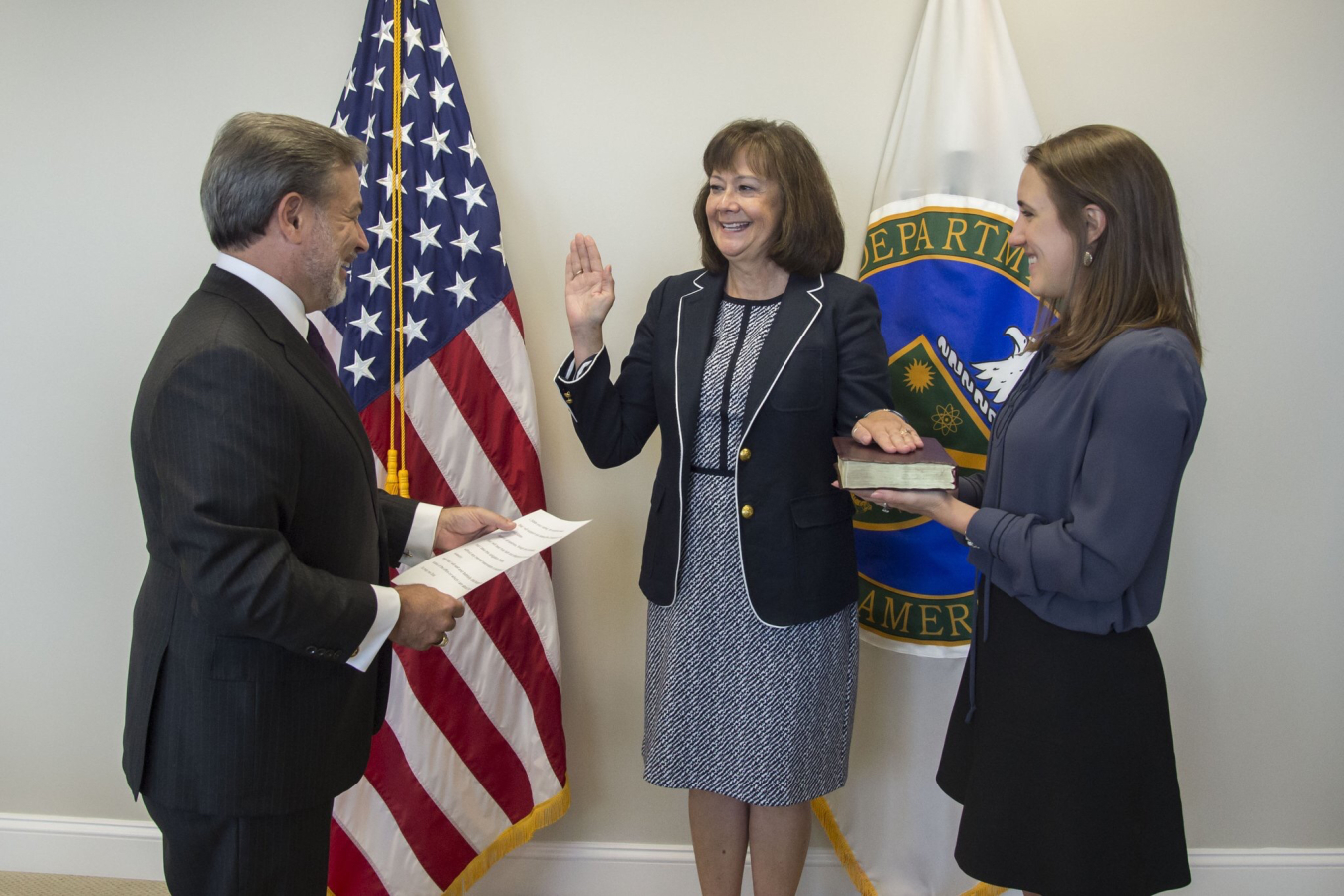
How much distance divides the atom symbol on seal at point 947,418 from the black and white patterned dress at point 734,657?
0.54m

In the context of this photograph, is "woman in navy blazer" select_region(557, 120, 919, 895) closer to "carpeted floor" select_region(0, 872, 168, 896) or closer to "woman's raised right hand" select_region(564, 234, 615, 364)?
"woman's raised right hand" select_region(564, 234, 615, 364)

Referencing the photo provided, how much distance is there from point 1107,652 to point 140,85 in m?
2.58

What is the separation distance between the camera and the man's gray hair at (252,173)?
1.38 m

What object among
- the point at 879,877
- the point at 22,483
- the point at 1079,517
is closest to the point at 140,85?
the point at 22,483

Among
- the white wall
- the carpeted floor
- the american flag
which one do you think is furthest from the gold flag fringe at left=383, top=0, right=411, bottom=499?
the carpeted floor

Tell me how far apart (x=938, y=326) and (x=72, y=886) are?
9.27 feet

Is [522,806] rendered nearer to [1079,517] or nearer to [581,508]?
[581,508]

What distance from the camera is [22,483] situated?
2645 millimetres

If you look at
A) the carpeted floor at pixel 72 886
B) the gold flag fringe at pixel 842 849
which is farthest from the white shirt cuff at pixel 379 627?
the carpeted floor at pixel 72 886

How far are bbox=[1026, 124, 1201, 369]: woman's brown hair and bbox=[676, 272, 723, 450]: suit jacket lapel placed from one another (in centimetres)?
73

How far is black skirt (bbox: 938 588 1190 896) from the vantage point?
152cm

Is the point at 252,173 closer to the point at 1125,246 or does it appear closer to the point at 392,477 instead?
the point at 392,477

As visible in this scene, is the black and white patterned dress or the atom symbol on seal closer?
the black and white patterned dress

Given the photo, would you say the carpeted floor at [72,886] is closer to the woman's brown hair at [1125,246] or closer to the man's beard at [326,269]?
the man's beard at [326,269]
